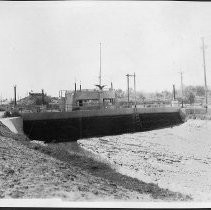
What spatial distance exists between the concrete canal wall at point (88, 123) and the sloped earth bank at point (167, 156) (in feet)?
4.33

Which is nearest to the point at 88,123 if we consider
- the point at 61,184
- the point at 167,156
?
the point at 167,156

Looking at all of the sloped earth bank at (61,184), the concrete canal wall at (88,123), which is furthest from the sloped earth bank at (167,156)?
the concrete canal wall at (88,123)

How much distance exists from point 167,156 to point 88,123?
9675 mm

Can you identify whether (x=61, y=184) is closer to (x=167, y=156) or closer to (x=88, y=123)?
(x=167, y=156)

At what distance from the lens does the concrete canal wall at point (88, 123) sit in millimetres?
26531

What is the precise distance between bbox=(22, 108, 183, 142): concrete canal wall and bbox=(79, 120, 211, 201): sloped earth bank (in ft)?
4.33

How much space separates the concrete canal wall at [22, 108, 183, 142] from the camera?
87.0 ft

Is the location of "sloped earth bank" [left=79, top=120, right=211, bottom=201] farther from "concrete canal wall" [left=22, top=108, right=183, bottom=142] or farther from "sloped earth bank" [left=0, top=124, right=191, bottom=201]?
"concrete canal wall" [left=22, top=108, right=183, bottom=142]

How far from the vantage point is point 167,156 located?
66.5 ft

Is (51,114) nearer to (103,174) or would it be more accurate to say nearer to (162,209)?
(103,174)

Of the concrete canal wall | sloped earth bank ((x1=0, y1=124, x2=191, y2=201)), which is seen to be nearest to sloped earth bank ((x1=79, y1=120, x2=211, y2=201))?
sloped earth bank ((x1=0, y1=124, x2=191, y2=201))

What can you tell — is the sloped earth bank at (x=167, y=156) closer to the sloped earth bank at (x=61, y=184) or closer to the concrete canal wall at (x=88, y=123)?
the sloped earth bank at (x=61, y=184)

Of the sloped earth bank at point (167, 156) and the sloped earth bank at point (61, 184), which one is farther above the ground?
the sloped earth bank at point (61, 184)

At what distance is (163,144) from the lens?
25.0m
